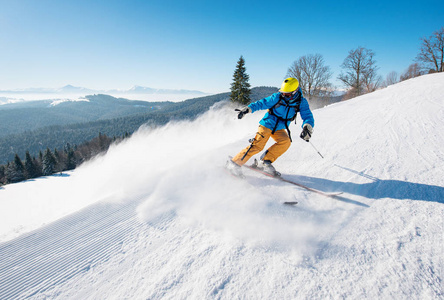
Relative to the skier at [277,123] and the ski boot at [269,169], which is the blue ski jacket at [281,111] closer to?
the skier at [277,123]

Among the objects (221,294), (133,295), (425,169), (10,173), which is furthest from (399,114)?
(10,173)

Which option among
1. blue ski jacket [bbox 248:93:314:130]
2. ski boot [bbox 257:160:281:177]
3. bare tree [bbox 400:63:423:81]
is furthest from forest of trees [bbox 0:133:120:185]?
bare tree [bbox 400:63:423:81]

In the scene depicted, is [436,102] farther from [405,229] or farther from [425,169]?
[405,229]

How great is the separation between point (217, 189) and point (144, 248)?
5.06 ft

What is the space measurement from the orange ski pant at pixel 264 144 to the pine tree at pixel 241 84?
2503 cm

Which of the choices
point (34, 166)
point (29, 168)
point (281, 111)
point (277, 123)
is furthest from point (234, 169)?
point (34, 166)

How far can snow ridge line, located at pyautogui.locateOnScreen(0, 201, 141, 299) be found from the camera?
1.91 meters

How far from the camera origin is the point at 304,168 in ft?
14.4

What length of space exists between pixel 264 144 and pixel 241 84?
2634cm

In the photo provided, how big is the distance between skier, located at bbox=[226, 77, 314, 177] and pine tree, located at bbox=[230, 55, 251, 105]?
2495 cm

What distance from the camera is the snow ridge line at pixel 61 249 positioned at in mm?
1909

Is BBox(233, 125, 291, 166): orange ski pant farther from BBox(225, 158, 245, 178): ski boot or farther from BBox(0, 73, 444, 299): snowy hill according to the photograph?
BBox(0, 73, 444, 299): snowy hill

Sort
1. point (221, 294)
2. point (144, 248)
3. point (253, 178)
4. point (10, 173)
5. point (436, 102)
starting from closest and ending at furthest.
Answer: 1. point (221, 294)
2. point (144, 248)
3. point (253, 178)
4. point (436, 102)
5. point (10, 173)

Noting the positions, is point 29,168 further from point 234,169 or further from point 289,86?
point 289,86
